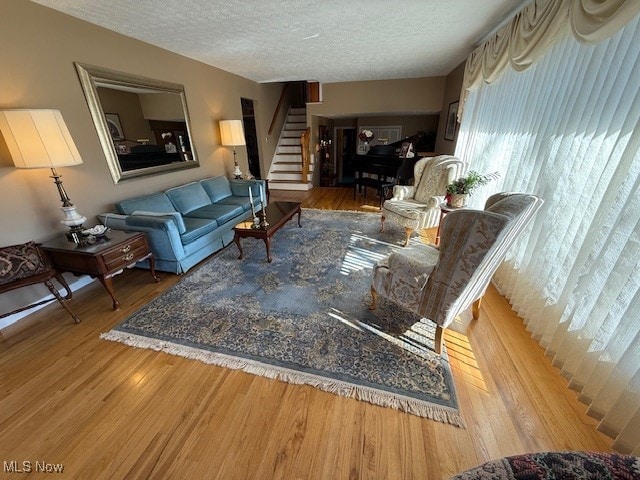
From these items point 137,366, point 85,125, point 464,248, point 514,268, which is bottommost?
point 137,366

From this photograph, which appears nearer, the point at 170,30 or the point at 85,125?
the point at 85,125

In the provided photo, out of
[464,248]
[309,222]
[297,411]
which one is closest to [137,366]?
[297,411]

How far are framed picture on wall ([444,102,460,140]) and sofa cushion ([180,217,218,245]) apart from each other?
14.0 ft

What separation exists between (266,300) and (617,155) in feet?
8.19

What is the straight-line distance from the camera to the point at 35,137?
72.9 inches

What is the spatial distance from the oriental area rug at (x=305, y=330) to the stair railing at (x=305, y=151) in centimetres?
380

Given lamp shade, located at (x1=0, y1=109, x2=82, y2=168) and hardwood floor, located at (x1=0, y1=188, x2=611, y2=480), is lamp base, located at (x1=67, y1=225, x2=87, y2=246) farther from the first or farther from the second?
hardwood floor, located at (x1=0, y1=188, x2=611, y2=480)

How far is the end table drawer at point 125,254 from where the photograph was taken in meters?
2.12

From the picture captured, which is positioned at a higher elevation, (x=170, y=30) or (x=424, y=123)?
(x=170, y=30)

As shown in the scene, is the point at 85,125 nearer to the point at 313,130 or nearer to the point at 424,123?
the point at 313,130

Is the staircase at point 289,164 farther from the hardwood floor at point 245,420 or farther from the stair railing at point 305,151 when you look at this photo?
the hardwood floor at point 245,420

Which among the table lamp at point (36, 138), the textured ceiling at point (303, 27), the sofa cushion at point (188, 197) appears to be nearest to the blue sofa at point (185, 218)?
the sofa cushion at point (188, 197)

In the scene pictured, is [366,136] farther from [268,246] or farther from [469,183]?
[268,246]

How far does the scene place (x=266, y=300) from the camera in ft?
7.57
